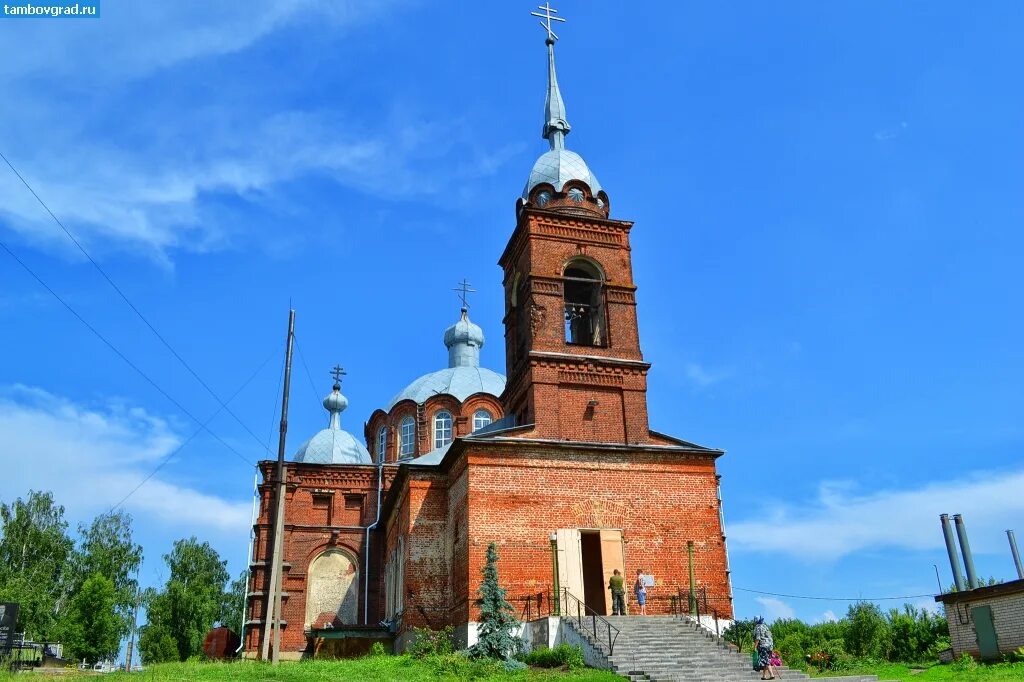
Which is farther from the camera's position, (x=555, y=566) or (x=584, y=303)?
(x=584, y=303)

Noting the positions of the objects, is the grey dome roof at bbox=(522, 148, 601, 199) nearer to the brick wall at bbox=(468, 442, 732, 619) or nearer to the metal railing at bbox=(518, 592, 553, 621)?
the brick wall at bbox=(468, 442, 732, 619)

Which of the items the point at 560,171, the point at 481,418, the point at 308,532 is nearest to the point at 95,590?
the point at 308,532

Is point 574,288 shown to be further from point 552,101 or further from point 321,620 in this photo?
point 321,620

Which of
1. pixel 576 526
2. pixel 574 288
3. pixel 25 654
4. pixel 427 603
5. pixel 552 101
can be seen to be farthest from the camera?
pixel 552 101

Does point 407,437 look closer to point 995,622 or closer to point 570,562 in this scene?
point 570,562

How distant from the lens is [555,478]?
1948 cm

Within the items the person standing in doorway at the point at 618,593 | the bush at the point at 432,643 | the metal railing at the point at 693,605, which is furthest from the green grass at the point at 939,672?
the bush at the point at 432,643

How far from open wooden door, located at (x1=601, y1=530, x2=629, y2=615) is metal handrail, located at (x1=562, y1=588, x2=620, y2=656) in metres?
0.84

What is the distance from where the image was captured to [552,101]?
88.8 feet

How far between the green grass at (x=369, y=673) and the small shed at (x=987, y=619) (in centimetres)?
1074

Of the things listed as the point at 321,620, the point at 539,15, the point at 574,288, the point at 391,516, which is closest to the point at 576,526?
the point at 574,288

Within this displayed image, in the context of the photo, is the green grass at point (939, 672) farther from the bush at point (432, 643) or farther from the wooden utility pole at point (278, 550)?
→ the wooden utility pole at point (278, 550)

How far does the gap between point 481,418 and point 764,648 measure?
1882cm

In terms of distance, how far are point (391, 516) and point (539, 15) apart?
17770mm
